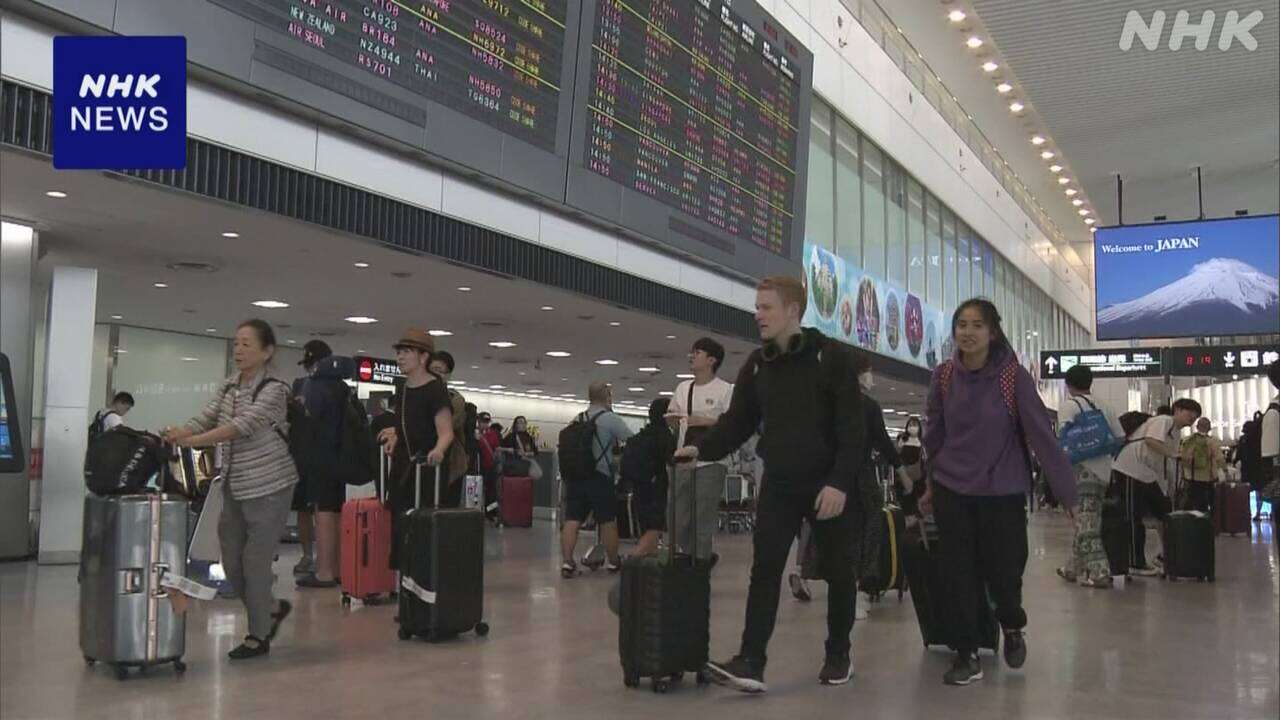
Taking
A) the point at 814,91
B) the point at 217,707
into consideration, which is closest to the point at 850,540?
the point at 217,707

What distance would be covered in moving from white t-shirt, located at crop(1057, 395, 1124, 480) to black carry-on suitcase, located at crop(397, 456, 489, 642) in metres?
4.65

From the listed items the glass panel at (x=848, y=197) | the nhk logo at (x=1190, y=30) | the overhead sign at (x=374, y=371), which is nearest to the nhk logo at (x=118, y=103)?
the overhead sign at (x=374, y=371)

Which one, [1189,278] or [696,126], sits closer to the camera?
[696,126]

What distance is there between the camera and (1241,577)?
31.1 ft

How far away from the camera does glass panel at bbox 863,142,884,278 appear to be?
21266 mm

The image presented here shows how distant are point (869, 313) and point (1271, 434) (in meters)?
15.7

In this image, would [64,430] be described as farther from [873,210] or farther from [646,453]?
[873,210]

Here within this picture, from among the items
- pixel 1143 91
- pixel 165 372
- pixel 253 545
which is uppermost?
pixel 1143 91

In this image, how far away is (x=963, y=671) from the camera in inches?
182

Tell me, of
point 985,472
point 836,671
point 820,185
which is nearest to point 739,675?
point 836,671

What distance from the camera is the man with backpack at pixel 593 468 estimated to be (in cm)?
933

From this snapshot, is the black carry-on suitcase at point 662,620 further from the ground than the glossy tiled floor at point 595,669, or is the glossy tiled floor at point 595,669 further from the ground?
the black carry-on suitcase at point 662,620

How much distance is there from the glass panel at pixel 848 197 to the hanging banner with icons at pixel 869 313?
0.31m

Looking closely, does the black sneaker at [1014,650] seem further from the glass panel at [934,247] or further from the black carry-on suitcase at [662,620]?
the glass panel at [934,247]
